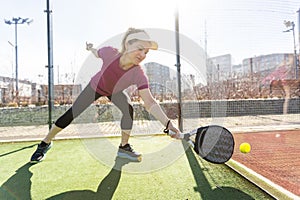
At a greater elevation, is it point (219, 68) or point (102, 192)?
point (219, 68)

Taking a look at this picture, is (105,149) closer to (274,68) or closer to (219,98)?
(219,98)

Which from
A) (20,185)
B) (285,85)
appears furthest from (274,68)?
(20,185)

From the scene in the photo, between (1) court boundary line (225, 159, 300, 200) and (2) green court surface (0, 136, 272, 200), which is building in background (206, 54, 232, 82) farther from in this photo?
(1) court boundary line (225, 159, 300, 200)

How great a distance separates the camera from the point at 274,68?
7207 millimetres

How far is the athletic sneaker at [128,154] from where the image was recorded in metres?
2.26

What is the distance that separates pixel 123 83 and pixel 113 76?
13 centimetres

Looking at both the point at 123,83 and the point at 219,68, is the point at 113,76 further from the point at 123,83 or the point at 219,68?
the point at 219,68

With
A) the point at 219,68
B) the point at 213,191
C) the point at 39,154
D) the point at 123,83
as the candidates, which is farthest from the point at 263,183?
the point at 219,68

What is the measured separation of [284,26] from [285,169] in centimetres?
423

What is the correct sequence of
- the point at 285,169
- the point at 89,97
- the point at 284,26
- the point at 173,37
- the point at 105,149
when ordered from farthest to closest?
the point at 284,26
the point at 173,37
the point at 105,149
the point at 89,97
the point at 285,169

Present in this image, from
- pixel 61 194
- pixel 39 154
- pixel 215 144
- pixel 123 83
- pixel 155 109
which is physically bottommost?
pixel 61 194

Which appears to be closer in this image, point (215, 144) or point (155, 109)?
point (215, 144)

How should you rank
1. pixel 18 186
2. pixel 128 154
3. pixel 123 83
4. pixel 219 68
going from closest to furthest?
pixel 18 186
pixel 123 83
pixel 128 154
pixel 219 68

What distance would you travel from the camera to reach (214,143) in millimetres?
1763
